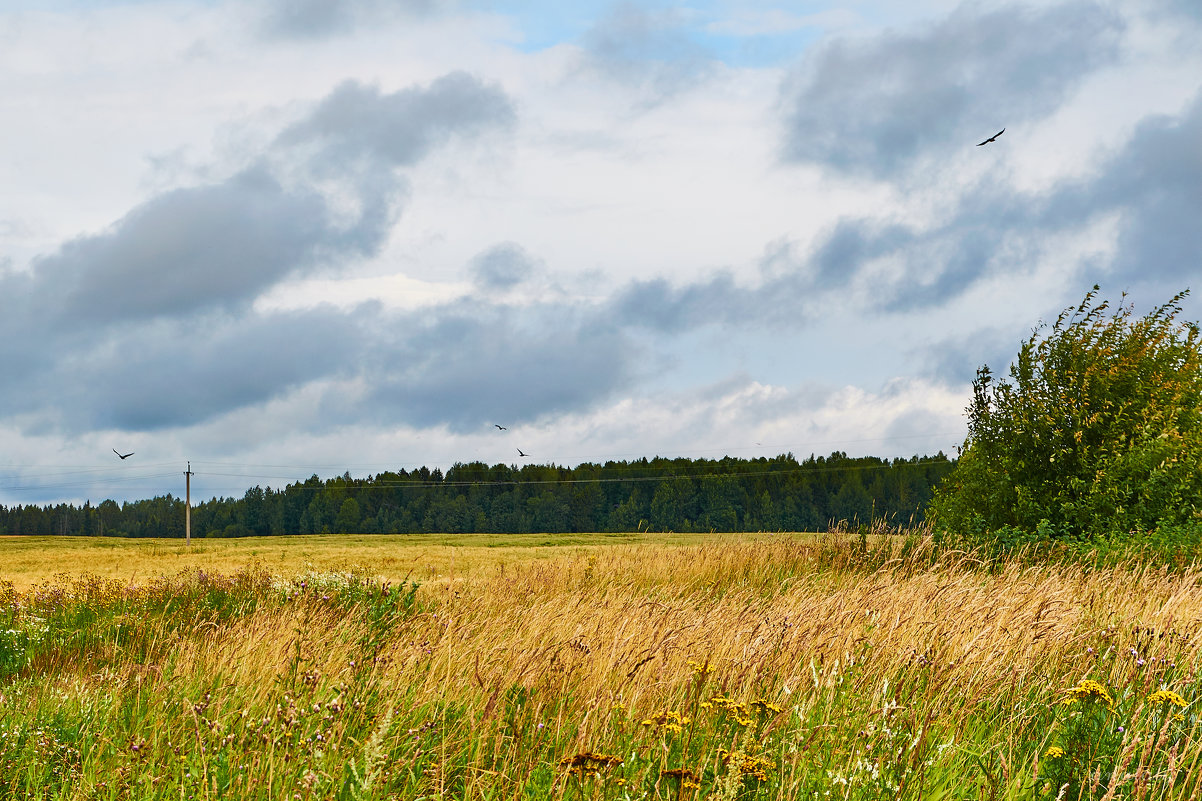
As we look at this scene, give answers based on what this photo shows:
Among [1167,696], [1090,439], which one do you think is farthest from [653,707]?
[1090,439]

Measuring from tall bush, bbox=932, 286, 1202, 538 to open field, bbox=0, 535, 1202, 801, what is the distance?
569cm

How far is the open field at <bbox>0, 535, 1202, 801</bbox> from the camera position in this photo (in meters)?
3.48

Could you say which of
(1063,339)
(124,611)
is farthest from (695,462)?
(124,611)

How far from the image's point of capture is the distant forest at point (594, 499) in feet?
244

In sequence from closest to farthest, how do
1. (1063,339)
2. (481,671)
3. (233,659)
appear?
1. (481,671)
2. (233,659)
3. (1063,339)

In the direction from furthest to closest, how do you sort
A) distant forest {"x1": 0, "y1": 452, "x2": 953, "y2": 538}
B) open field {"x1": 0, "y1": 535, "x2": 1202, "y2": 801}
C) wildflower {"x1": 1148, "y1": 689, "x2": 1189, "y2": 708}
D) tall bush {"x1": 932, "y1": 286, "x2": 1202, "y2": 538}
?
distant forest {"x1": 0, "y1": 452, "x2": 953, "y2": 538}
tall bush {"x1": 932, "y1": 286, "x2": 1202, "y2": 538}
wildflower {"x1": 1148, "y1": 689, "x2": 1189, "y2": 708}
open field {"x1": 0, "y1": 535, "x2": 1202, "y2": 801}

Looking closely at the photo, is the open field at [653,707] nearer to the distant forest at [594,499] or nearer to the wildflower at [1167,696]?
the wildflower at [1167,696]

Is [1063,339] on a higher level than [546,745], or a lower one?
higher

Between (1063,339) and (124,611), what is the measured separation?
15.3m

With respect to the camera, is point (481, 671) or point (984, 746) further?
point (481, 671)

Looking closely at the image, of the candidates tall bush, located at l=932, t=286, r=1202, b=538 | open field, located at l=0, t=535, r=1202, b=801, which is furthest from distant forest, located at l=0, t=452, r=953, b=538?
open field, located at l=0, t=535, r=1202, b=801

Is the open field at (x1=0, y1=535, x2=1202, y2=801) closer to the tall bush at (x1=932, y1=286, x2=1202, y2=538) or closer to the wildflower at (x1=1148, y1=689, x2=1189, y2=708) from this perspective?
the wildflower at (x1=1148, y1=689, x2=1189, y2=708)

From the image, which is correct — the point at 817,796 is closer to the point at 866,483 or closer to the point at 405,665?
the point at 405,665

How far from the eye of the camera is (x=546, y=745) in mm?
3818
